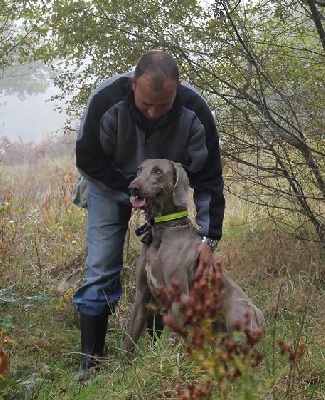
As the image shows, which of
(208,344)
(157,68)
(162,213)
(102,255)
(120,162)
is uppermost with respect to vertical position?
(157,68)

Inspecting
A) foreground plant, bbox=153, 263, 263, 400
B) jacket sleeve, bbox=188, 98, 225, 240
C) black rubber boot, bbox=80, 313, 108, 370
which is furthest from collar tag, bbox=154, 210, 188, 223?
foreground plant, bbox=153, 263, 263, 400

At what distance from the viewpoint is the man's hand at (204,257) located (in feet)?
11.2

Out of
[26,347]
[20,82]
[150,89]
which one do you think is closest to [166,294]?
[150,89]

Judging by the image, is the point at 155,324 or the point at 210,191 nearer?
the point at 210,191

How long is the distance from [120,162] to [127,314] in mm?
1131

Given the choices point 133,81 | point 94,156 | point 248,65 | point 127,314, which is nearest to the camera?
point 133,81

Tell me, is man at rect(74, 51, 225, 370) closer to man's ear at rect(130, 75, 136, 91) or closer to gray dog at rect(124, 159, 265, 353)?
man's ear at rect(130, 75, 136, 91)

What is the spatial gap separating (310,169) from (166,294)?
12.2 feet

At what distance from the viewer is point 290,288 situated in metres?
4.71

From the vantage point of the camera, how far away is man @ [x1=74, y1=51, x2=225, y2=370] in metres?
3.46

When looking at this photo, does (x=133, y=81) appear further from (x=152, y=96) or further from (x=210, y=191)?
(x=210, y=191)

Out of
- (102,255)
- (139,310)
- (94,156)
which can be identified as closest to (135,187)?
(94,156)

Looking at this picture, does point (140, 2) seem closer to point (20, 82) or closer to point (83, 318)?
point (83, 318)

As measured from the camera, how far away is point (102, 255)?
12.0 feet
